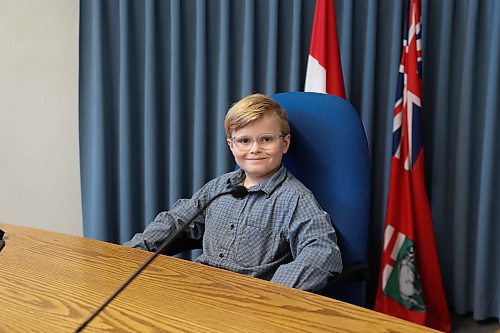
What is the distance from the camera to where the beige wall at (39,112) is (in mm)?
Result: 2312

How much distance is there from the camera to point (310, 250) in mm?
1243

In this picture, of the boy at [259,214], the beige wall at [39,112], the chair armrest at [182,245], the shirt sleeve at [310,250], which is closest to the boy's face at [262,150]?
the boy at [259,214]

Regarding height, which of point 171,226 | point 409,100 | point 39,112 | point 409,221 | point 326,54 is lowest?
point 409,221

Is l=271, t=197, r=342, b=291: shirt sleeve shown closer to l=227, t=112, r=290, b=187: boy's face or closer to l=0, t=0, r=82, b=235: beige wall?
l=227, t=112, r=290, b=187: boy's face

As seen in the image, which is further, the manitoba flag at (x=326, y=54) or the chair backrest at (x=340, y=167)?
the manitoba flag at (x=326, y=54)

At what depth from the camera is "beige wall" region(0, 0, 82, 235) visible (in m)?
2.31

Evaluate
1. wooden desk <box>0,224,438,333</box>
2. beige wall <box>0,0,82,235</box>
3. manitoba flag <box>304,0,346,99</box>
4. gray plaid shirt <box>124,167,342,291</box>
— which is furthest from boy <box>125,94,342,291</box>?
beige wall <box>0,0,82,235</box>

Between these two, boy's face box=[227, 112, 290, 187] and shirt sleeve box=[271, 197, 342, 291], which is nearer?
shirt sleeve box=[271, 197, 342, 291]

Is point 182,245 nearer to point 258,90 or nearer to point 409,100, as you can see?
point 258,90

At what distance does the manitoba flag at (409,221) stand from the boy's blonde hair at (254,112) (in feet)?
2.77

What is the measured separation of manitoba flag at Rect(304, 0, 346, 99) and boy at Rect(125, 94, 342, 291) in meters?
0.66

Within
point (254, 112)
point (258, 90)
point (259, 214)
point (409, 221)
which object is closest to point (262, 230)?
point (259, 214)

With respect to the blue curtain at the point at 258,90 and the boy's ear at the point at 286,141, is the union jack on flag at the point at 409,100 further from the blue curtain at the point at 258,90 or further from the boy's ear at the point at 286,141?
the boy's ear at the point at 286,141

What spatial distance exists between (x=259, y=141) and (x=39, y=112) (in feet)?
4.63
